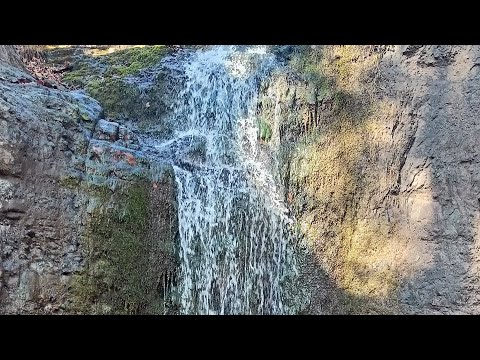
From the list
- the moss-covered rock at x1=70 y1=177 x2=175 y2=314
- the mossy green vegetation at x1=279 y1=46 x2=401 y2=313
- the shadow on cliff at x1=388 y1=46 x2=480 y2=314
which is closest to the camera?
the moss-covered rock at x1=70 y1=177 x2=175 y2=314

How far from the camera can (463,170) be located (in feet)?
16.1

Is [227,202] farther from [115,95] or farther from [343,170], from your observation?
[115,95]

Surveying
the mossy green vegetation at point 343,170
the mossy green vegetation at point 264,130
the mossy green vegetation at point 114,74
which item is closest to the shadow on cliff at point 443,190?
the mossy green vegetation at point 343,170

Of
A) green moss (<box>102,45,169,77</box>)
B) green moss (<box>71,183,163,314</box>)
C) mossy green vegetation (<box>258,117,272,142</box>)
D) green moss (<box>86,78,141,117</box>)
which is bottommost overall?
green moss (<box>71,183,163,314</box>)

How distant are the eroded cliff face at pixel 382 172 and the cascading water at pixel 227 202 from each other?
1.06 ft

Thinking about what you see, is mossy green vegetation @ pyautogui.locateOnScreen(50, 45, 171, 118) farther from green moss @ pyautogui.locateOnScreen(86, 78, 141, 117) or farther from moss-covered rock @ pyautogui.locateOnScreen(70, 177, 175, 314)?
moss-covered rock @ pyautogui.locateOnScreen(70, 177, 175, 314)

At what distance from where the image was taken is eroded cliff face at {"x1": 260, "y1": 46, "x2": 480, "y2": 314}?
16.0 feet

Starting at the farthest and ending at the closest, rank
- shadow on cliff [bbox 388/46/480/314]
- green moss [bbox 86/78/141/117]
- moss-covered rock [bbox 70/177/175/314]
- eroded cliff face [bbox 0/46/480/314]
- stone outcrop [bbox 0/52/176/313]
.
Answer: green moss [bbox 86/78/141/117]
shadow on cliff [bbox 388/46/480/314]
moss-covered rock [bbox 70/177/175/314]
eroded cliff face [bbox 0/46/480/314]
stone outcrop [bbox 0/52/176/313]

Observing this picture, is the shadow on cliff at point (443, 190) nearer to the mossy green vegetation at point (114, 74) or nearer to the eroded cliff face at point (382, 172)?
the eroded cliff face at point (382, 172)

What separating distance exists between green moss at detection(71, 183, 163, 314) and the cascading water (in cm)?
48

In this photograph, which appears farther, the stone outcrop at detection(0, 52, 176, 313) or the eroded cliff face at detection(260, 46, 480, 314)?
the eroded cliff face at detection(260, 46, 480, 314)

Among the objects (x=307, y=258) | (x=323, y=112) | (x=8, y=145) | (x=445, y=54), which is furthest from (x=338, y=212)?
(x=8, y=145)

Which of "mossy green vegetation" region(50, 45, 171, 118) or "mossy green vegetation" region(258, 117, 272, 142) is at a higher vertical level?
"mossy green vegetation" region(50, 45, 171, 118)

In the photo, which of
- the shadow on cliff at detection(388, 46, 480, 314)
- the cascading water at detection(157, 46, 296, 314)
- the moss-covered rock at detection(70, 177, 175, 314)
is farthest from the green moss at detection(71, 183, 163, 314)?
the shadow on cliff at detection(388, 46, 480, 314)
